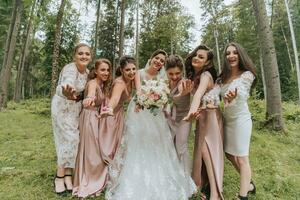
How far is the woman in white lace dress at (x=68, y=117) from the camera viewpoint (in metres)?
5.06

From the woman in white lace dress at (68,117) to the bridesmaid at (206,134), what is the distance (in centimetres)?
182

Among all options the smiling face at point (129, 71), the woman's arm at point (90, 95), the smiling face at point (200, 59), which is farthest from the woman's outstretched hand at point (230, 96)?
the woman's arm at point (90, 95)

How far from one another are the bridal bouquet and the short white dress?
0.91 meters

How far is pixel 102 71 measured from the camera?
5242mm

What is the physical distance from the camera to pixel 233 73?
495cm

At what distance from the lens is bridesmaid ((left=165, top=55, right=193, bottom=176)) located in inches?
201

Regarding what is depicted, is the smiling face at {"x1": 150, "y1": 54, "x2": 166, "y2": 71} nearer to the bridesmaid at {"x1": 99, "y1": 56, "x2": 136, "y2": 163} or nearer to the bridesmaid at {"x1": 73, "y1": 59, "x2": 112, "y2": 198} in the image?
the bridesmaid at {"x1": 99, "y1": 56, "x2": 136, "y2": 163}

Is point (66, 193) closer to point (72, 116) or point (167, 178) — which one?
point (72, 116)

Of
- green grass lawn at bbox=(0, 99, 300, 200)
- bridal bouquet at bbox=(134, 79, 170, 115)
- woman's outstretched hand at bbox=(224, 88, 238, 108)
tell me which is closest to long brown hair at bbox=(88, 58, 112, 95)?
bridal bouquet at bbox=(134, 79, 170, 115)

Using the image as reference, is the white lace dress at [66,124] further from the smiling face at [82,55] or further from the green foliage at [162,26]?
the green foliage at [162,26]

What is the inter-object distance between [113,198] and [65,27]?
2373 centimetres

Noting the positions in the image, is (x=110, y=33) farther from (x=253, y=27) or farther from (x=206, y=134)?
(x=206, y=134)

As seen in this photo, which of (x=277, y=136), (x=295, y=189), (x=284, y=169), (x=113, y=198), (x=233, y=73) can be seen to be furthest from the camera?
(x=277, y=136)

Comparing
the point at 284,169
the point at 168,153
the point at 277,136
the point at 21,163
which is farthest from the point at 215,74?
the point at 21,163
